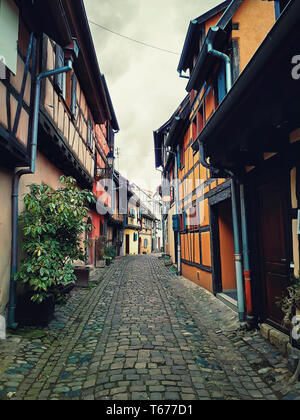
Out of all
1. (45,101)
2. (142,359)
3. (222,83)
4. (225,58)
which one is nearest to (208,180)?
(222,83)

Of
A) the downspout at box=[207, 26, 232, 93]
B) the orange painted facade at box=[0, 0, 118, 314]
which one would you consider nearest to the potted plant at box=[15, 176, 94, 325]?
the orange painted facade at box=[0, 0, 118, 314]

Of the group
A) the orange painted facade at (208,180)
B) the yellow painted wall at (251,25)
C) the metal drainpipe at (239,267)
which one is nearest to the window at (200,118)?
the orange painted facade at (208,180)

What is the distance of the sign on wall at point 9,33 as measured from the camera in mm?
4090

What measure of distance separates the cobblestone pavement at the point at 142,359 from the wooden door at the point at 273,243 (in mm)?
605

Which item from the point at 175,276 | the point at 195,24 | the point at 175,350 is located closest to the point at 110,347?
the point at 175,350

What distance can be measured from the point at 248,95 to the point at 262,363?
3.15 metres

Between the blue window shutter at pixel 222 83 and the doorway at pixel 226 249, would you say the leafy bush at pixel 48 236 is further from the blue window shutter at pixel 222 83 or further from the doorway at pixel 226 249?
the blue window shutter at pixel 222 83

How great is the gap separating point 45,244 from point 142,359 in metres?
2.33

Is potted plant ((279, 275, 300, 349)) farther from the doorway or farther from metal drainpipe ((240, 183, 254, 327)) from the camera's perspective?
the doorway

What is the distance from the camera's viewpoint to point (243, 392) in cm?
300

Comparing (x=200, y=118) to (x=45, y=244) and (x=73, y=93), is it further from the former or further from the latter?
(x=45, y=244)

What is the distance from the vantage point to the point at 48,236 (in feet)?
16.0

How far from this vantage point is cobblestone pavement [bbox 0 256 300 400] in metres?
2.96

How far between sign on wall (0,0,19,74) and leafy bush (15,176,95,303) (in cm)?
191
